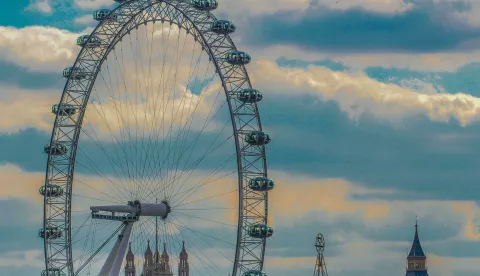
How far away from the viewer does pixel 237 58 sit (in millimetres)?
166250

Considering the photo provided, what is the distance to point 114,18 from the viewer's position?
181 m

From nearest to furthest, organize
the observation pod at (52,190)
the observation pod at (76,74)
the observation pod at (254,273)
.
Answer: the observation pod at (254,273)
the observation pod at (76,74)
the observation pod at (52,190)

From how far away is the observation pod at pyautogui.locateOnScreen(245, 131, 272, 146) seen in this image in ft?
547

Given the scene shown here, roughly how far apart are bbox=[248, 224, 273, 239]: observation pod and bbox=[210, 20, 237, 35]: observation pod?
18.1 m

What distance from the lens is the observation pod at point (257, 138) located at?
166750 mm

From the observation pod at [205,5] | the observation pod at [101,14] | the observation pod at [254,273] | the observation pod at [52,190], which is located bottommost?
the observation pod at [254,273]

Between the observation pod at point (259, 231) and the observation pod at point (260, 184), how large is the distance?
340 cm

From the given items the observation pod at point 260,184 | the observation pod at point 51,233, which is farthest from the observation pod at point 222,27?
the observation pod at point 51,233

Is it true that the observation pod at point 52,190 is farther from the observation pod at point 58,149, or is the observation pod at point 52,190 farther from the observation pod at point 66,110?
the observation pod at point 66,110

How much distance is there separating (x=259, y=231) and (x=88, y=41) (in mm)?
32240

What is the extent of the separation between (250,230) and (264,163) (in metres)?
7.43

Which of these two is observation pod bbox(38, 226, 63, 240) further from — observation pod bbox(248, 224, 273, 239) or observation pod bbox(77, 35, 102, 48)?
observation pod bbox(248, 224, 273, 239)

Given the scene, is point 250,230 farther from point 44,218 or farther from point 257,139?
point 44,218

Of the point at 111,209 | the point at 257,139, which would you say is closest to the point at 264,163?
the point at 257,139
